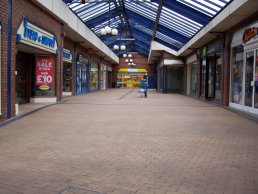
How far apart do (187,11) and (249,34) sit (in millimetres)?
3789

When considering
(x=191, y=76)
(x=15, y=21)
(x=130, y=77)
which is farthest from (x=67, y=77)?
(x=130, y=77)

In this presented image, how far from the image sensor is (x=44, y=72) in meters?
13.3

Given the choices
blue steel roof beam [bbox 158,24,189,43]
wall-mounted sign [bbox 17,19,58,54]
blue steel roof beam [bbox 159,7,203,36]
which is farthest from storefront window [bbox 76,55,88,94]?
wall-mounted sign [bbox 17,19,58,54]

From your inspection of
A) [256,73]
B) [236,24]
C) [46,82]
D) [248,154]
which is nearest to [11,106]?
[46,82]

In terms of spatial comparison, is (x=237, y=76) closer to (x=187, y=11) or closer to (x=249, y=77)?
(x=249, y=77)

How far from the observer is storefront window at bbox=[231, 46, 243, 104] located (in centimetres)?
1201

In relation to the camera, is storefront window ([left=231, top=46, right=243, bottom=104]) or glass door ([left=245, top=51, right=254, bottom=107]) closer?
glass door ([left=245, top=51, right=254, bottom=107])

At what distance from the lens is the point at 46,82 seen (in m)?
13.4

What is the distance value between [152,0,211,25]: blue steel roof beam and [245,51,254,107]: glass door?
118 inches

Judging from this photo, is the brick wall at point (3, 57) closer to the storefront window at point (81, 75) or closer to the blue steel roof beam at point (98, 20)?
the blue steel roof beam at point (98, 20)

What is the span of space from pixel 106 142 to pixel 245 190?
9.94 ft

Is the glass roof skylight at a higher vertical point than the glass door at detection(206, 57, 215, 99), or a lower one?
higher

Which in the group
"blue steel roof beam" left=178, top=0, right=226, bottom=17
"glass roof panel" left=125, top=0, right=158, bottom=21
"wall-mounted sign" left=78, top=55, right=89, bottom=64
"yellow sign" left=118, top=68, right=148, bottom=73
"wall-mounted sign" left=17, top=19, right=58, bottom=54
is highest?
"glass roof panel" left=125, top=0, right=158, bottom=21

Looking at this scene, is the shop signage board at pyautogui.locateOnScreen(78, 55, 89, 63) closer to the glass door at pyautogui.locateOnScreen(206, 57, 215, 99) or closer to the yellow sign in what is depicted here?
the glass door at pyautogui.locateOnScreen(206, 57, 215, 99)
